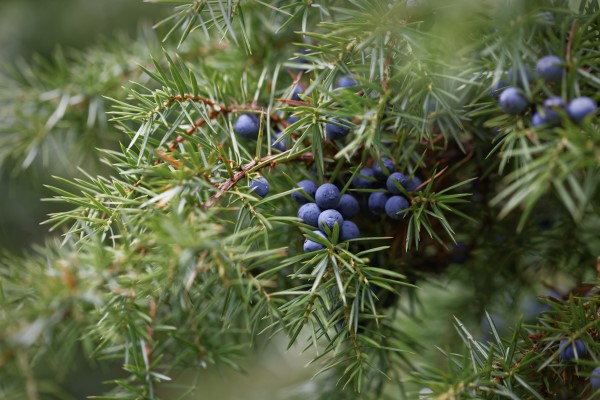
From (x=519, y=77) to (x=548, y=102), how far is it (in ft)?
0.11

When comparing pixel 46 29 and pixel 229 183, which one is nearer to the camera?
pixel 229 183

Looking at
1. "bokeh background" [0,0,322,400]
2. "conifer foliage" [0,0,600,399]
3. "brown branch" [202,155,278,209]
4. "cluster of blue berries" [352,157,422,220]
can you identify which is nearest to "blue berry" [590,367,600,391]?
"conifer foliage" [0,0,600,399]

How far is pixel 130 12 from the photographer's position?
130cm

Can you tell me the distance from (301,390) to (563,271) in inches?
13.9

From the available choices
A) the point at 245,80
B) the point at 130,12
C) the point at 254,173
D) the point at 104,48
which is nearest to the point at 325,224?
the point at 254,173

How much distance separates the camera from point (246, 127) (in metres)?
0.44

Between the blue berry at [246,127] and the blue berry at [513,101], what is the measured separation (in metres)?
0.20

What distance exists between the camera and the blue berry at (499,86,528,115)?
0.33 meters

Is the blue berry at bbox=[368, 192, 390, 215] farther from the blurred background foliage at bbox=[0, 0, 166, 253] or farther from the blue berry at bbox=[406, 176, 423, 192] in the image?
the blurred background foliage at bbox=[0, 0, 166, 253]

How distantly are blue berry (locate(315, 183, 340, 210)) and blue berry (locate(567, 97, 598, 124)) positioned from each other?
0.53 ft

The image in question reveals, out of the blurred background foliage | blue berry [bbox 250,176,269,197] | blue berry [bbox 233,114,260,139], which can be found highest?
blue berry [bbox 233,114,260,139]

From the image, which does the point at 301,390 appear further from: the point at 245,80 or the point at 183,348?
the point at 245,80

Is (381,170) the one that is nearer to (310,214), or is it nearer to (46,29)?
(310,214)

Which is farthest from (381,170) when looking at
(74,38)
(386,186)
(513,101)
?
(74,38)
